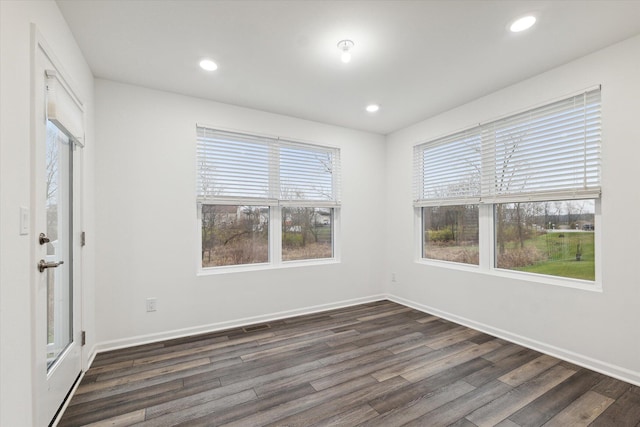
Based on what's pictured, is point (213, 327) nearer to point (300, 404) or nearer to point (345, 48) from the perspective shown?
point (300, 404)

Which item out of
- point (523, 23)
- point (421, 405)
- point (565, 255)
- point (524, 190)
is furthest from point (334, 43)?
point (565, 255)

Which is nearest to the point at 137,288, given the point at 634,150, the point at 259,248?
the point at 259,248

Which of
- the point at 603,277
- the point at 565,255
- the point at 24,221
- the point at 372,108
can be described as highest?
the point at 372,108

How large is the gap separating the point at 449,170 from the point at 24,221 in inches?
155

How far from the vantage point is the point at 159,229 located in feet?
10.2

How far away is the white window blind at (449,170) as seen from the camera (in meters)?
3.53

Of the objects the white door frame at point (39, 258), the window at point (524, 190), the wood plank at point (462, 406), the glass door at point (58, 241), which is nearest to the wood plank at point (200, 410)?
the white door frame at point (39, 258)

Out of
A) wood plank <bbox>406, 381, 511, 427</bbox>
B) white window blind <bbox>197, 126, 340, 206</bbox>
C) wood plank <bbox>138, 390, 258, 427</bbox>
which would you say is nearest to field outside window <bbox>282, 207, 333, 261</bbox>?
white window blind <bbox>197, 126, 340, 206</bbox>

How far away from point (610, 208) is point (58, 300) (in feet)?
13.7

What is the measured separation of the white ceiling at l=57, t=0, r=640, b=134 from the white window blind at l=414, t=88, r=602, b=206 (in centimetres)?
43

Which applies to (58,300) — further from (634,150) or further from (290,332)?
(634,150)

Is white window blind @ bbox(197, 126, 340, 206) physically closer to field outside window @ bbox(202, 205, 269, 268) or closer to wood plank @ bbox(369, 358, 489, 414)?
field outside window @ bbox(202, 205, 269, 268)

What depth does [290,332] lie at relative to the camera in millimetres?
3344

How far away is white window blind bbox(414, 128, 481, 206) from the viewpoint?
11.6ft
